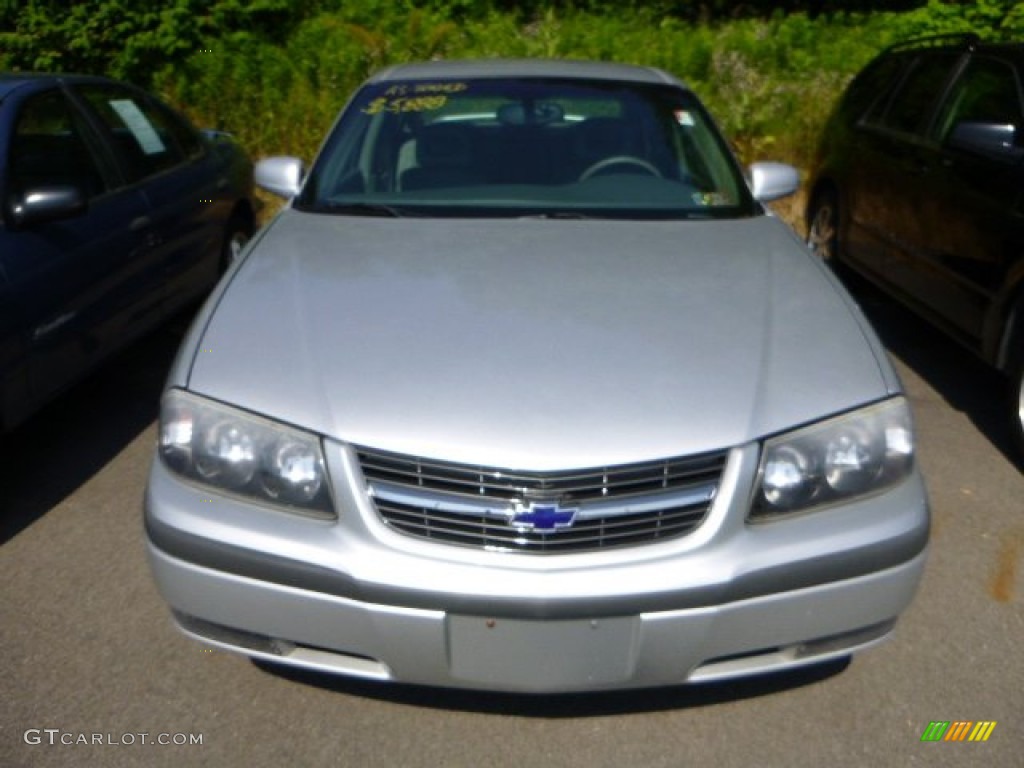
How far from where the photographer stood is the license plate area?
2.50m

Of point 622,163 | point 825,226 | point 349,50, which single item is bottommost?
point 825,226

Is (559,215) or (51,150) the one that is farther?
(51,150)

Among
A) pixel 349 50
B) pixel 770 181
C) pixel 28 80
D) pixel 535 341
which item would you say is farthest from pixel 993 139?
pixel 349 50

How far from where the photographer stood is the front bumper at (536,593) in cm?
250

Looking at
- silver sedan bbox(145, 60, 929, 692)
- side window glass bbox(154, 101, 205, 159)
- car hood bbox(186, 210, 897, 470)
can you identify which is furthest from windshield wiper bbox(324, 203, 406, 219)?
side window glass bbox(154, 101, 205, 159)

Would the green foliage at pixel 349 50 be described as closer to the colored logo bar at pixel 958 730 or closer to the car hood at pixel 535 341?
the car hood at pixel 535 341

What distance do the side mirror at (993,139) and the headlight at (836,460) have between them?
2647 mm

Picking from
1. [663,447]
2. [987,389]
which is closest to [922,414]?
[987,389]

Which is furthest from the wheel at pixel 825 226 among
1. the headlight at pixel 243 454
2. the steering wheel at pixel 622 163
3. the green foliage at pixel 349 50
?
the headlight at pixel 243 454

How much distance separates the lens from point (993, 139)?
4.95 m

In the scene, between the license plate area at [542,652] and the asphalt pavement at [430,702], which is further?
the asphalt pavement at [430,702]

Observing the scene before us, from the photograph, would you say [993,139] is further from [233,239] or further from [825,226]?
[233,239]

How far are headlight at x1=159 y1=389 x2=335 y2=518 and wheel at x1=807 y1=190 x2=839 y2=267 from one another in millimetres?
5148

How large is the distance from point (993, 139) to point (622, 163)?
1844mm
